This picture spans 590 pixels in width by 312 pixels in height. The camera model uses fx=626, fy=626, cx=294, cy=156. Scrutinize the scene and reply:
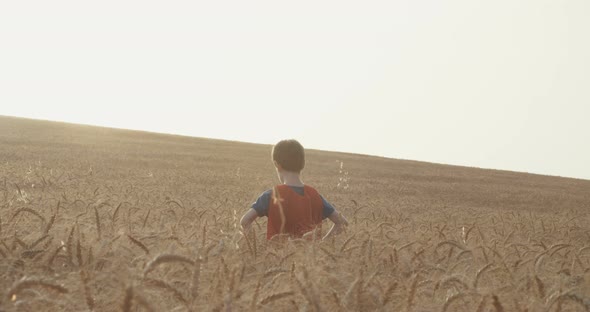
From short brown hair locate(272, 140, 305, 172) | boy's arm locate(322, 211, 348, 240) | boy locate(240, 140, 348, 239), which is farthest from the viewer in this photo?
short brown hair locate(272, 140, 305, 172)

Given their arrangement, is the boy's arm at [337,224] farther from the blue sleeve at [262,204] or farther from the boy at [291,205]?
the blue sleeve at [262,204]

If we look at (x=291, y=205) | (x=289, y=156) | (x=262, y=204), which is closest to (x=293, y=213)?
(x=291, y=205)

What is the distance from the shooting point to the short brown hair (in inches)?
188

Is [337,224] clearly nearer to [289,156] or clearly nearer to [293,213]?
[293,213]

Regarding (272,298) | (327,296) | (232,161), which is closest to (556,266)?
(327,296)

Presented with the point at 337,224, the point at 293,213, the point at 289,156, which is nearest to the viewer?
the point at 337,224

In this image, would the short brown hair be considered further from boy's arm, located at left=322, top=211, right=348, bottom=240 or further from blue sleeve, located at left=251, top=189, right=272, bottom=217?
boy's arm, located at left=322, top=211, right=348, bottom=240

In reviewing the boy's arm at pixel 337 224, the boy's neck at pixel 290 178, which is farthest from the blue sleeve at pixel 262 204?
the boy's arm at pixel 337 224

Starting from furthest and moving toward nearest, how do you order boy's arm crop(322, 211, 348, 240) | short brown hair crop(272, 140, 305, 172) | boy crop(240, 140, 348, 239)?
1. short brown hair crop(272, 140, 305, 172)
2. boy crop(240, 140, 348, 239)
3. boy's arm crop(322, 211, 348, 240)

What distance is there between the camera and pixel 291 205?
4.67 meters

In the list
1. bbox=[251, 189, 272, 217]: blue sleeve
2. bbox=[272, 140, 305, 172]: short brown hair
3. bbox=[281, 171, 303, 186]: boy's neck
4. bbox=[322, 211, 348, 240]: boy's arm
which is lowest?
bbox=[322, 211, 348, 240]: boy's arm

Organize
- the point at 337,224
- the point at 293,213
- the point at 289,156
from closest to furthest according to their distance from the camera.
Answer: the point at 337,224 < the point at 293,213 < the point at 289,156

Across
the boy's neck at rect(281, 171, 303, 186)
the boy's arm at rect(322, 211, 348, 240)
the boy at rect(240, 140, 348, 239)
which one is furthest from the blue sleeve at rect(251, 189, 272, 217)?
the boy's arm at rect(322, 211, 348, 240)

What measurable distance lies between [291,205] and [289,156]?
1.27 ft
